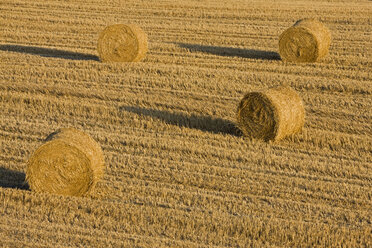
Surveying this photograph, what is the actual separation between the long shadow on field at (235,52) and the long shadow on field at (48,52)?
2675 millimetres

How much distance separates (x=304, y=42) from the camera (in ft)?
53.3

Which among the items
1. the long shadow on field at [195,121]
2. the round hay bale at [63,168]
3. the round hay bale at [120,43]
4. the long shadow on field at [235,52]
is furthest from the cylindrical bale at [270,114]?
the long shadow on field at [235,52]

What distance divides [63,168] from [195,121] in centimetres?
379

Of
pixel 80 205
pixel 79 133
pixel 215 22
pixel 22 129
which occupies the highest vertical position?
pixel 215 22

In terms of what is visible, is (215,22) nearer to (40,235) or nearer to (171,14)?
(171,14)

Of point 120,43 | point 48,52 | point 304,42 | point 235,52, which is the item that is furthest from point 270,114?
point 48,52

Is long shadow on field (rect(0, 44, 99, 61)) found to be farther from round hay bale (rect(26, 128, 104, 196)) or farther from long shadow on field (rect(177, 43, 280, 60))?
round hay bale (rect(26, 128, 104, 196))

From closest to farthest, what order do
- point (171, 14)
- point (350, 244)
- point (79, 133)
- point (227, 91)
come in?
point (350, 244)
point (79, 133)
point (227, 91)
point (171, 14)

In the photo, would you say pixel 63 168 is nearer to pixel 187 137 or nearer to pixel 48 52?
pixel 187 137

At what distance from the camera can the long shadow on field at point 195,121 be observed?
12.7m

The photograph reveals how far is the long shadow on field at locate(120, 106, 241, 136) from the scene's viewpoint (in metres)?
12.7

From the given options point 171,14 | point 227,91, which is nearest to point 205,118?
point 227,91

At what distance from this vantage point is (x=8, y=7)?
76.2 ft

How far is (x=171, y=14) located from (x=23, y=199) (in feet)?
44.7
